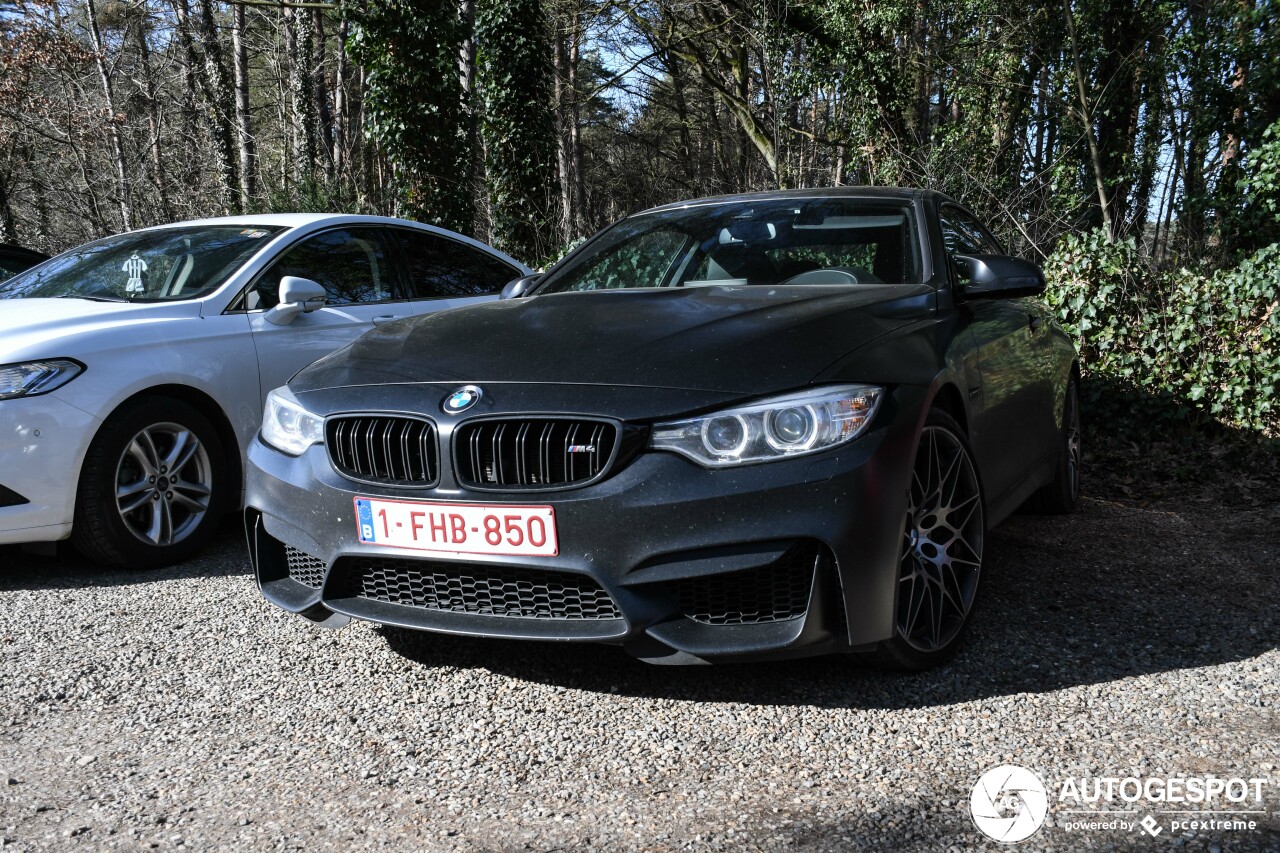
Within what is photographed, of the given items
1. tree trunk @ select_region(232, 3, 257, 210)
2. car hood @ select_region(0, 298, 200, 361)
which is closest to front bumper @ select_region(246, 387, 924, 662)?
car hood @ select_region(0, 298, 200, 361)

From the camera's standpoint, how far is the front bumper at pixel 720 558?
264 cm

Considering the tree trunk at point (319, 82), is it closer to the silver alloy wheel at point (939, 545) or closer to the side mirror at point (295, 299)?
the side mirror at point (295, 299)

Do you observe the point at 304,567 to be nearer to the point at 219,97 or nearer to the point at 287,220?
the point at 287,220

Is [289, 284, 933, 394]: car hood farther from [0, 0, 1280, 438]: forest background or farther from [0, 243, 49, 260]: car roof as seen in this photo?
[0, 243, 49, 260]: car roof

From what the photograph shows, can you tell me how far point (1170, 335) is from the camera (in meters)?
7.19

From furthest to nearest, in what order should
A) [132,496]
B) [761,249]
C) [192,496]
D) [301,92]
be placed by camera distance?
[301,92]
[192,496]
[132,496]
[761,249]

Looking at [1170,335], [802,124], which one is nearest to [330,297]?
[1170,335]

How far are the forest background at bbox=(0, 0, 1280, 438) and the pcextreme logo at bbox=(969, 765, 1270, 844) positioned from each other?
5.10 metres

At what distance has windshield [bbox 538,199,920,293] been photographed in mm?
3896

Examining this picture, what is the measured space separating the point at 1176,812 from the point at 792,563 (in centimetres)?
98

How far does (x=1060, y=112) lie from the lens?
14.9 m

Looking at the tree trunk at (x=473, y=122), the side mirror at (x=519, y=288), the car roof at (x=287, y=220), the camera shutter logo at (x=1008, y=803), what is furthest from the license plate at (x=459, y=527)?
the tree trunk at (x=473, y=122)

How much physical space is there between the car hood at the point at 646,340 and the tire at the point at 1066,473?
195 cm

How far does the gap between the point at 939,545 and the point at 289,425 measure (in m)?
1.98
